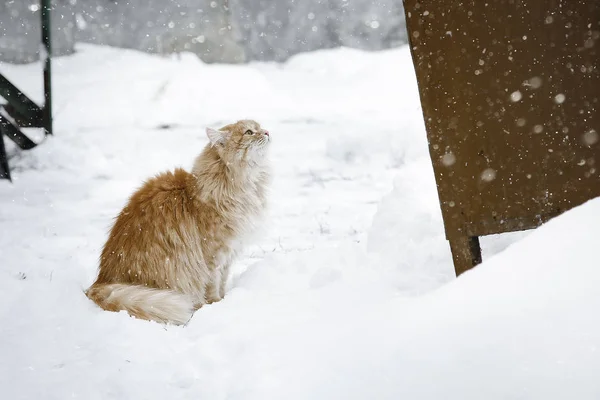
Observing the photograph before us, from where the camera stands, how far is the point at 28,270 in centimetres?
362

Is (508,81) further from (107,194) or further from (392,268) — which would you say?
(107,194)

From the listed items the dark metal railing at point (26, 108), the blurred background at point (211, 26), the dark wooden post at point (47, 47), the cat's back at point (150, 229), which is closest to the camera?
the cat's back at point (150, 229)

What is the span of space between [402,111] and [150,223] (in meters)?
8.39

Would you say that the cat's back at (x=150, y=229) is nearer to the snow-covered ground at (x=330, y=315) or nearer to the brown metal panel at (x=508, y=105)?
the snow-covered ground at (x=330, y=315)

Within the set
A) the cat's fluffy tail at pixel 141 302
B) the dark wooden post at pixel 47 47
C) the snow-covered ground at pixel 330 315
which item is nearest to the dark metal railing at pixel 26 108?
the dark wooden post at pixel 47 47

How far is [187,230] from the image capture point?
10.9 ft

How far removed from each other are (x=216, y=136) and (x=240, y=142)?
0.57 feet

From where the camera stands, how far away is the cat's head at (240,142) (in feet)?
11.7

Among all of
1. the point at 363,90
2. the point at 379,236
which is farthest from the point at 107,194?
the point at 363,90

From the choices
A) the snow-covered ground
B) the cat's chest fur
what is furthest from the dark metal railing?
the cat's chest fur

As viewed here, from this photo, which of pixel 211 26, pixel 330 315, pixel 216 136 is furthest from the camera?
pixel 211 26

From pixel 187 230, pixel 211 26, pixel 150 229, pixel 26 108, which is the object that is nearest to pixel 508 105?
pixel 187 230

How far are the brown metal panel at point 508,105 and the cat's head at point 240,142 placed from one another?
1.47 metres

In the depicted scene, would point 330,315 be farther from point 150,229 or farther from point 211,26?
point 211,26
